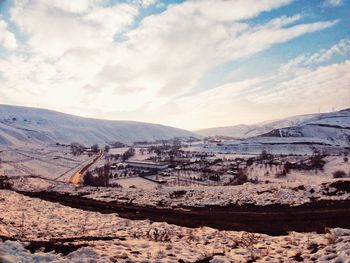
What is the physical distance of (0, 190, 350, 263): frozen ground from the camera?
11.7 meters

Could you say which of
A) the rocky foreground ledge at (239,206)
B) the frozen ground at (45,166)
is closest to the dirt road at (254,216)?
the rocky foreground ledge at (239,206)

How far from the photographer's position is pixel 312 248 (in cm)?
1371

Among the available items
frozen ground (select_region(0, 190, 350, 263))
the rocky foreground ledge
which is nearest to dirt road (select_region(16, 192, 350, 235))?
the rocky foreground ledge

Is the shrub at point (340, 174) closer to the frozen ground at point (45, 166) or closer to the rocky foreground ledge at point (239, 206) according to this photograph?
the rocky foreground ledge at point (239, 206)

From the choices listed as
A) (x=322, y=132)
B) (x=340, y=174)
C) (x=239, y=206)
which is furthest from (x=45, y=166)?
(x=322, y=132)

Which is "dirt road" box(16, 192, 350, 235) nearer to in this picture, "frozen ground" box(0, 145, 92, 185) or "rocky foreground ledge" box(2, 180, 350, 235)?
"rocky foreground ledge" box(2, 180, 350, 235)

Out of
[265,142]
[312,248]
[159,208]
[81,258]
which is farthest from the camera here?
[265,142]

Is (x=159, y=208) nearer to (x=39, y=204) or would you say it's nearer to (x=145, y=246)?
(x=39, y=204)

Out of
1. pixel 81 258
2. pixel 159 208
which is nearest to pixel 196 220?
pixel 159 208

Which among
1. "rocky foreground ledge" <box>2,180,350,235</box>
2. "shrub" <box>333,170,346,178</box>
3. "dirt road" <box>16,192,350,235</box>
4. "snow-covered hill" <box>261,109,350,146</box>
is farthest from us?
"snow-covered hill" <box>261,109,350,146</box>

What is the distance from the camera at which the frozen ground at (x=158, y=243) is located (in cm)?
1171

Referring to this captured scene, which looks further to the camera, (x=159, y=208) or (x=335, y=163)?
(x=335, y=163)

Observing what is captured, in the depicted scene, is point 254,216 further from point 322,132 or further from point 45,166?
point 322,132

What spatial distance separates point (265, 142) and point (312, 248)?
447ft
